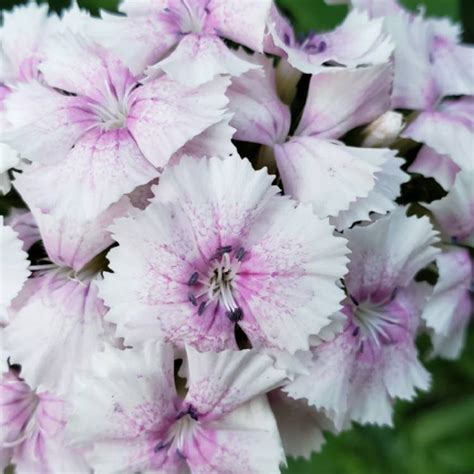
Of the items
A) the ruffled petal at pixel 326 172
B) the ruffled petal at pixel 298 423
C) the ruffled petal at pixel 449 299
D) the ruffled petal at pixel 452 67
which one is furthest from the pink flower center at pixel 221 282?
the ruffled petal at pixel 452 67

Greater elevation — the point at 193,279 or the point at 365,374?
the point at 193,279

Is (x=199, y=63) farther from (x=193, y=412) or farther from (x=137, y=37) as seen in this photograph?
(x=193, y=412)

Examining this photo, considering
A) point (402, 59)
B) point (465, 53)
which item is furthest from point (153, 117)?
point (465, 53)

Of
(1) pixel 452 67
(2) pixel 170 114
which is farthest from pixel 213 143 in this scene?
(1) pixel 452 67

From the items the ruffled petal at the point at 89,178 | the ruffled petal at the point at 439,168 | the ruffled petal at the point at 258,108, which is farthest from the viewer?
the ruffled petal at the point at 439,168

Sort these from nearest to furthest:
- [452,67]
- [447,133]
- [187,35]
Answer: [187,35], [447,133], [452,67]

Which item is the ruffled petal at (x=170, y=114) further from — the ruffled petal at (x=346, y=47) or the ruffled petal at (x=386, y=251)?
the ruffled petal at (x=386, y=251)
